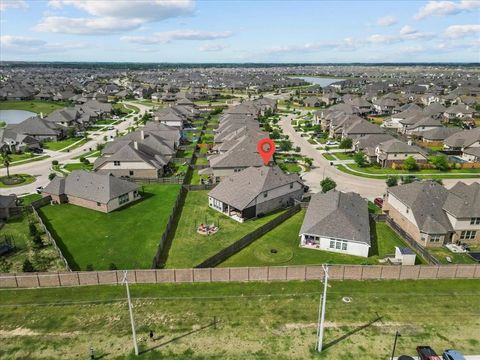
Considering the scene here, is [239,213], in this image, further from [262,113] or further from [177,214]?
[262,113]

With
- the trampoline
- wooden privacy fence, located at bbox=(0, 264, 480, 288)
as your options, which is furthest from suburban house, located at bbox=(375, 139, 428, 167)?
wooden privacy fence, located at bbox=(0, 264, 480, 288)

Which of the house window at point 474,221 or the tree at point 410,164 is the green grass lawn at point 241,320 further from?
the tree at point 410,164

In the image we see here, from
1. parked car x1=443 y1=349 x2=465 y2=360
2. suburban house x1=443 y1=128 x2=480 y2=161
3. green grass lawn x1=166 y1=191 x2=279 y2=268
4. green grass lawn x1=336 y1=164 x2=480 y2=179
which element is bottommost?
green grass lawn x1=166 y1=191 x2=279 y2=268

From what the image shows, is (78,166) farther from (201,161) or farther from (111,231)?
(111,231)

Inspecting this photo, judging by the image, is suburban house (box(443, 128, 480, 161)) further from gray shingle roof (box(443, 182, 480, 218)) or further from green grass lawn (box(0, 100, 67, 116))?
green grass lawn (box(0, 100, 67, 116))

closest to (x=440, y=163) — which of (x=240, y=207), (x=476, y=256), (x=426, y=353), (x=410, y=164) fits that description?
(x=410, y=164)

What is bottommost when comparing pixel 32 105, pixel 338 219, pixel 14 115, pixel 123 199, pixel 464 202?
pixel 123 199
